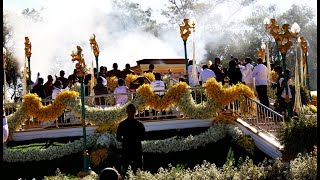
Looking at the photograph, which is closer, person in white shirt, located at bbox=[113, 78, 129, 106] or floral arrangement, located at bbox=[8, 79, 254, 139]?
floral arrangement, located at bbox=[8, 79, 254, 139]

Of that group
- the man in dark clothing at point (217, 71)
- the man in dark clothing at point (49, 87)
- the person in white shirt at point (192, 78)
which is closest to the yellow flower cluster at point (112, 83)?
the man in dark clothing at point (49, 87)

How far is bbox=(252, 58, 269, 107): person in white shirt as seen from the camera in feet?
Answer: 56.1

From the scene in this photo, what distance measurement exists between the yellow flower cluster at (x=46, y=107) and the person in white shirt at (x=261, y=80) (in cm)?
595

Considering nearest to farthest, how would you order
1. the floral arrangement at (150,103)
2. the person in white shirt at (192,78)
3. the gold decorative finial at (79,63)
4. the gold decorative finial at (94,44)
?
1. the gold decorative finial at (79,63)
2. the floral arrangement at (150,103)
3. the person in white shirt at (192,78)
4. the gold decorative finial at (94,44)

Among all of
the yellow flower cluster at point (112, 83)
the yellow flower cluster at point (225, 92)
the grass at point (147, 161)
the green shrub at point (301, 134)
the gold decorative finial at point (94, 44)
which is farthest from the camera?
the gold decorative finial at point (94, 44)

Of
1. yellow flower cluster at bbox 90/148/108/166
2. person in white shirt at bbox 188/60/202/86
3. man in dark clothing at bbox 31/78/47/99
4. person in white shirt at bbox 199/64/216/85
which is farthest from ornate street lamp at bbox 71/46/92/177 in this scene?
person in white shirt at bbox 188/60/202/86

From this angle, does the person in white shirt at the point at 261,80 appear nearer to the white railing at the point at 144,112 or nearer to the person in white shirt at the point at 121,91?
the white railing at the point at 144,112

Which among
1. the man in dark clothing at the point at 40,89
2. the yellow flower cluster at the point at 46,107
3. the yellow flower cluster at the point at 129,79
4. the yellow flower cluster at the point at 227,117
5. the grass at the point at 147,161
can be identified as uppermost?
the yellow flower cluster at the point at 129,79

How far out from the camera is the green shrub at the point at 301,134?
38.7ft

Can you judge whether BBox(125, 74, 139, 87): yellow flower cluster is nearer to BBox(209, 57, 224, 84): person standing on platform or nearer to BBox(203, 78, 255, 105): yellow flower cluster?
BBox(209, 57, 224, 84): person standing on platform

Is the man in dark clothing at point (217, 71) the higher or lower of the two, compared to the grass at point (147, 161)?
higher

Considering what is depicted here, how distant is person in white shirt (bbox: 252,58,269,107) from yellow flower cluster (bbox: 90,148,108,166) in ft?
18.3

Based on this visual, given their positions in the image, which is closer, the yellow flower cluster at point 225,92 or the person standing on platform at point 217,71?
the yellow flower cluster at point 225,92

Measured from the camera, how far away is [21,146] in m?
16.5
